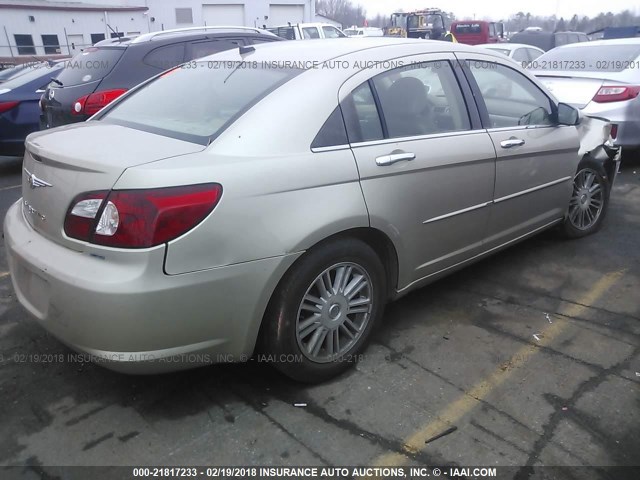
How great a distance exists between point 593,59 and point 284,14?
31.5 meters

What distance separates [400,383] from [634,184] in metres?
5.10

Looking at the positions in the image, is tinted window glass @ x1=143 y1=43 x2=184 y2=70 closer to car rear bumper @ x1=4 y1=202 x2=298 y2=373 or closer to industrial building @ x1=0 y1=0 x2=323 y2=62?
car rear bumper @ x1=4 y1=202 x2=298 y2=373

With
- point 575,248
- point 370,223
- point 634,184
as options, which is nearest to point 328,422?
point 370,223

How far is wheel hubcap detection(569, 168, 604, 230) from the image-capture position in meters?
4.41

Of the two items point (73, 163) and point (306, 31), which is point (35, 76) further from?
point (306, 31)

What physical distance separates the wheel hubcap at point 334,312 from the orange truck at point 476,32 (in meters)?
23.5

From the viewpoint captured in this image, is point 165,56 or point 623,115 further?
point 165,56

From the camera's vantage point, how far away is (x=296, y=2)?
116 feet

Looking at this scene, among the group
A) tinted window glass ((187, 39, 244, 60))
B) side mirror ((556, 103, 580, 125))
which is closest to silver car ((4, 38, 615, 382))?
side mirror ((556, 103, 580, 125))

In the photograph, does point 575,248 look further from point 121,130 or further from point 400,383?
point 121,130

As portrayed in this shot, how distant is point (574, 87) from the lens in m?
6.46

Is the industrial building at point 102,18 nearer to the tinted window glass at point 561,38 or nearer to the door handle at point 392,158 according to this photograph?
the tinted window glass at point 561,38

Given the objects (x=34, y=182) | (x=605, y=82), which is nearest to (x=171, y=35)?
(x=34, y=182)

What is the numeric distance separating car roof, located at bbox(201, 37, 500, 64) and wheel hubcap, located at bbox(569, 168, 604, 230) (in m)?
1.66
